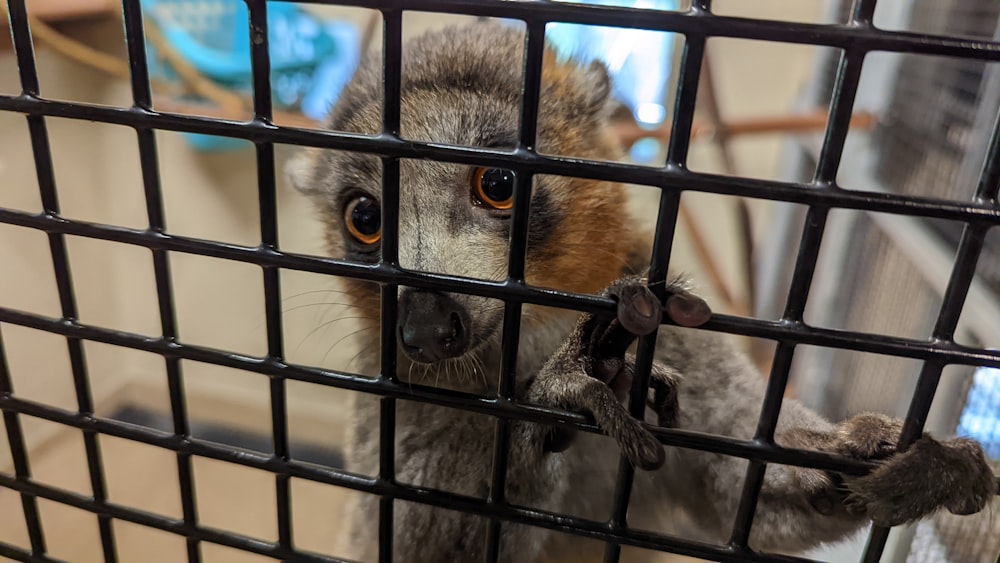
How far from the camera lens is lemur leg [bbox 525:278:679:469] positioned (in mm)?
793

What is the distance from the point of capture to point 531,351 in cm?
147

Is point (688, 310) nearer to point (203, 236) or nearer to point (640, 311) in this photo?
point (640, 311)

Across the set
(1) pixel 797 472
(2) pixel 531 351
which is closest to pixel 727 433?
(1) pixel 797 472

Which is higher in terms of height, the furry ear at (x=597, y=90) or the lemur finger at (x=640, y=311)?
the furry ear at (x=597, y=90)

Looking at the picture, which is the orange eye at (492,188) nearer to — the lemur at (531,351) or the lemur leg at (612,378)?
the lemur at (531,351)

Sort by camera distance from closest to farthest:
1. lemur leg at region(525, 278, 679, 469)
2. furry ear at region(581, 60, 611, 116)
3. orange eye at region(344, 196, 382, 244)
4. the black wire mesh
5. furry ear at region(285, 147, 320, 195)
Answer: the black wire mesh
lemur leg at region(525, 278, 679, 469)
orange eye at region(344, 196, 382, 244)
furry ear at region(581, 60, 611, 116)
furry ear at region(285, 147, 320, 195)

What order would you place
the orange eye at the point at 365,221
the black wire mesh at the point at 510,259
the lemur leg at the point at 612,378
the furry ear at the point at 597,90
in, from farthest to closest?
the furry ear at the point at 597,90 < the orange eye at the point at 365,221 < the lemur leg at the point at 612,378 < the black wire mesh at the point at 510,259

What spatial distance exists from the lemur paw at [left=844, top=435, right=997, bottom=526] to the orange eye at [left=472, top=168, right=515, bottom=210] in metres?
0.75

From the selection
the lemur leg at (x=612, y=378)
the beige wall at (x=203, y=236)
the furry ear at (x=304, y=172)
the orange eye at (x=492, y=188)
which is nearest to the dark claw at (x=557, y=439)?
the lemur leg at (x=612, y=378)

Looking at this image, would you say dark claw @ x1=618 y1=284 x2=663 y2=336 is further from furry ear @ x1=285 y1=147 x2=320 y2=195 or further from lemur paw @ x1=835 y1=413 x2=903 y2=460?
furry ear @ x1=285 y1=147 x2=320 y2=195

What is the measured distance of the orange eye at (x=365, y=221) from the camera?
1.48 meters

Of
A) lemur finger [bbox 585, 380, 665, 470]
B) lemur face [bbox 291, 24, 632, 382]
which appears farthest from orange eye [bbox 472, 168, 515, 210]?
lemur finger [bbox 585, 380, 665, 470]

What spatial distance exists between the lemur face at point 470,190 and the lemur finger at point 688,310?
0.37 m

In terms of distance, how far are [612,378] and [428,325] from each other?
27 cm
